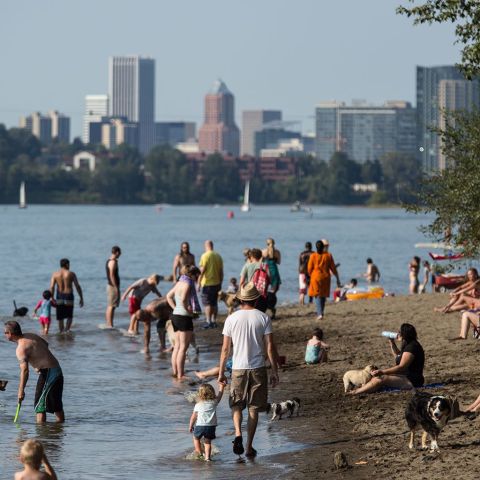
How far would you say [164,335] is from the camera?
78.0 feet

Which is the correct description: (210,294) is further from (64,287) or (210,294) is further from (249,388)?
(249,388)

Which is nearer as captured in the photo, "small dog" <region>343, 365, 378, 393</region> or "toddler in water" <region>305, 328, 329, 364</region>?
"small dog" <region>343, 365, 378, 393</region>

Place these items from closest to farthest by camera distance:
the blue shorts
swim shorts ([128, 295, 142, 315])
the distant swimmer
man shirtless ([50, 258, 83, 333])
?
the blue shorts, swim shorts ([128, 295, 142, 315]), man shirtless ([50, 258, 83, 333]), the distant swimmer

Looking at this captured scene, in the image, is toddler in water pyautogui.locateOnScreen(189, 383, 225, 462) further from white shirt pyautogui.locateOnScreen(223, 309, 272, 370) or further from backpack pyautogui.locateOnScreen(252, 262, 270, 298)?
backpack pyautogui.locateOnScreen(252, 262, 270, 298)

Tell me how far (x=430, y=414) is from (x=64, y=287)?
14.3 meters

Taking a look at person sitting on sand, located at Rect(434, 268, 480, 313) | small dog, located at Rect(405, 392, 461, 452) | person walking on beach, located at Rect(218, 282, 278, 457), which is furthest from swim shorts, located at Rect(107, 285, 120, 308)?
small dog, located at Rect(405, 392, 461, 452)

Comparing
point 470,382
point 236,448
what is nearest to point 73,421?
point 236,448

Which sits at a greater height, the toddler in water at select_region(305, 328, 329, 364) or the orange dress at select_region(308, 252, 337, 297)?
the orange dress at select_region(308, 252, 337, 297)

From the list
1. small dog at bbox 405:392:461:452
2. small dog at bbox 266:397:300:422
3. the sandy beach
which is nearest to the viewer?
small dog at bbox 405:392:461:452

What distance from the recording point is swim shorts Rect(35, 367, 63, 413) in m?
15.5

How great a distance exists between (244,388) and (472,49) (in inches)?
247

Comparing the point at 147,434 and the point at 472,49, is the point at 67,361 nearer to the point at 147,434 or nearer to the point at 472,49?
the point at 147,434

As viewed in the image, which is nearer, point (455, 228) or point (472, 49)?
point (472, 49)

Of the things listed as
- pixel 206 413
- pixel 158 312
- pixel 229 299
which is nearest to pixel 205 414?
→ pixel 206 413
